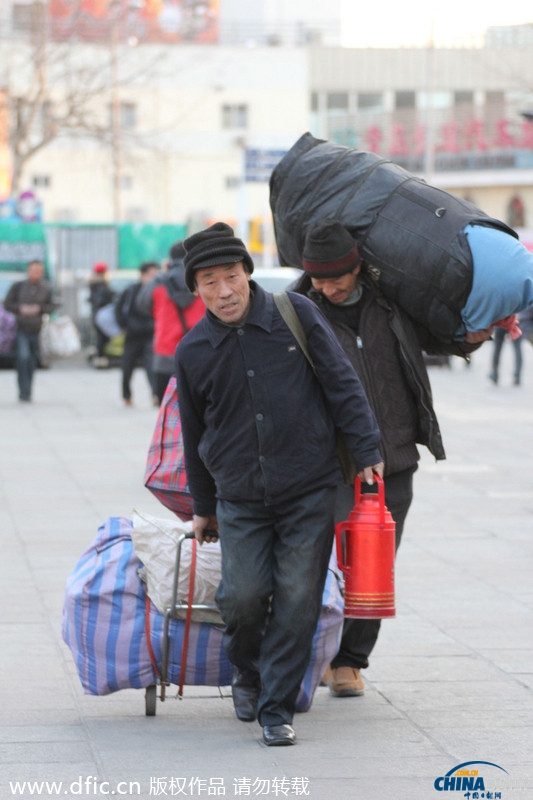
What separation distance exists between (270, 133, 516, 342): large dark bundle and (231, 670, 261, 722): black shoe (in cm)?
137

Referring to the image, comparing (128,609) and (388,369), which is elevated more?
(388,369)

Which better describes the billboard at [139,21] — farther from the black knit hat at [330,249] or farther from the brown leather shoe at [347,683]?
the brown leather shoe at [347,683]

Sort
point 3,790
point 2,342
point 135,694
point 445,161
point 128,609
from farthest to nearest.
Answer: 1. point 445,161
2. point 2,342
3. point 135,694
4. point 128,609
5. point 3,790

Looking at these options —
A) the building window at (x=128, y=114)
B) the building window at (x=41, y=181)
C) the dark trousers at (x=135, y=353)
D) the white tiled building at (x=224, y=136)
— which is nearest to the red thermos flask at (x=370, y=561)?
the dark trousers at (x=135, y=353)

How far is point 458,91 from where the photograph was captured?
67750 mm

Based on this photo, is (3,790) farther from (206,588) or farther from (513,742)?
(513,742)

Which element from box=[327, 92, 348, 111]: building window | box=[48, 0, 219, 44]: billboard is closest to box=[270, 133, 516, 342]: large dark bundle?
box=[48, 0, 219, 44]: billboard

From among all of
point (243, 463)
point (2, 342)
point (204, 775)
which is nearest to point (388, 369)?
point (243, 463)

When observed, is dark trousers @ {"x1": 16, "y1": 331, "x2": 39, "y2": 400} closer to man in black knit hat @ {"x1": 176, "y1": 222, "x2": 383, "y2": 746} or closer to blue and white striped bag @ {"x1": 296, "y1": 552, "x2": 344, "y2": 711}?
blue and white striped bag @ {"x1": 296, "y1": 552, "x2": 344, "y2": 711}

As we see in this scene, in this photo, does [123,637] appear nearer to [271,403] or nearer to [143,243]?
[271,403]

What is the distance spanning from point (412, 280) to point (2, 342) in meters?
19.6

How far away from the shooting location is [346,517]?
18.1 feet

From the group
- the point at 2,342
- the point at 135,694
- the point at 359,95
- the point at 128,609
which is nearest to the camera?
the point at 128,609

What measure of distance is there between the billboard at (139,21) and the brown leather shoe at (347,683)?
32149 mm
